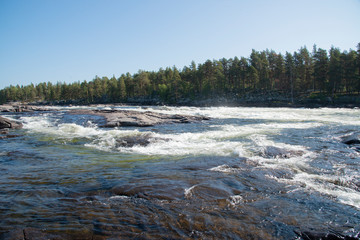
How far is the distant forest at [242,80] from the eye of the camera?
6003 cm

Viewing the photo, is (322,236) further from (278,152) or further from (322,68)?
(322,68)

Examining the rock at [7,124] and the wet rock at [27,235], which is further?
the rock at [7,124]

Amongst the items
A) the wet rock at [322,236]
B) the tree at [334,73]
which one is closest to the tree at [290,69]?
the tree at [334,73]

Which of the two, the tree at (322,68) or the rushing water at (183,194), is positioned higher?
the tree at (322,68)

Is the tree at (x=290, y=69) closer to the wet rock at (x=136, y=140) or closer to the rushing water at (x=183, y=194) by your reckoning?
the rushing water at (x=183, y=194)

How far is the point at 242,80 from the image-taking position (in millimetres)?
89000

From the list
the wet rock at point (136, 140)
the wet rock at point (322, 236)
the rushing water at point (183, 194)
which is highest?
the wet rock at point (136, 140)

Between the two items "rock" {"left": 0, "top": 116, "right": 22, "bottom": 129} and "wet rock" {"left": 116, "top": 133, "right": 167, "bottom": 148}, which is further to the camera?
"rock" {"left": 0, "top": 116, "right": 22, "bottom": 129}

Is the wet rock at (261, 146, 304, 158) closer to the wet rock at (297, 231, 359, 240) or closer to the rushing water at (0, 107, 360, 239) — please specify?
the rushing water at (0, 107, 360, 239)

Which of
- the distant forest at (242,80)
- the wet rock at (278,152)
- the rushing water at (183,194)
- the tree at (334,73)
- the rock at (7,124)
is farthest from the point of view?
the distant forest at (242,80)

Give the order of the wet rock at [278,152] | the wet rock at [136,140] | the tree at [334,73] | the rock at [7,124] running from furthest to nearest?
the tree at [334,73], the rock at [7,124], the wet rock at [136,140], the wet rock at [278,152]

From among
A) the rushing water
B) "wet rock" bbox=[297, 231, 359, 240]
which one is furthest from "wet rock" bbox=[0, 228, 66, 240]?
"wet rock" bbox=[297, 231, 359, 240]

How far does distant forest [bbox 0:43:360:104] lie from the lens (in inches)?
2363

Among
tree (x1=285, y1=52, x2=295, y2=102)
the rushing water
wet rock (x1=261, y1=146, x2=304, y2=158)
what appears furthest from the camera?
tree (x1=285, y1=52, x2=295, y2=102)
